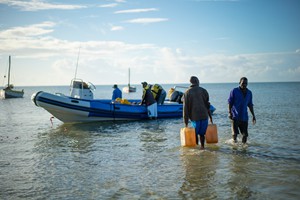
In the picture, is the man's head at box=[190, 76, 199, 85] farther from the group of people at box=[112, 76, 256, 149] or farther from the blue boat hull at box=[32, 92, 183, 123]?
the blue boat hull at box=[32, 92, 183, 123]

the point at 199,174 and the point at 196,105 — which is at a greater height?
the point at 196,105

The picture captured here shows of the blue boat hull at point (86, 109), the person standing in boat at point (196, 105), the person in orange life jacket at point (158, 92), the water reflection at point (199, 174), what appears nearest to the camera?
the water reflection at point (199, 174)

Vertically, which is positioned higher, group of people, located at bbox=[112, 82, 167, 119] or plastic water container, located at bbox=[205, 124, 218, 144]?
group of people, located at bbox=[112, 82, 167, 119]

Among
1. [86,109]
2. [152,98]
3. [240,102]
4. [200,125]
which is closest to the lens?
[200,125]

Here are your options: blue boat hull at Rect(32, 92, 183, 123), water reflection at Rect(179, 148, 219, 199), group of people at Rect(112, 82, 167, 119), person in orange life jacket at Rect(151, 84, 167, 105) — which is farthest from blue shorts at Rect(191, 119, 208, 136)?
person in orange life jacket at Rect(151, 84, 167, 105)

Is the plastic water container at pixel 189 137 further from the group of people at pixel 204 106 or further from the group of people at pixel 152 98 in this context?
the group of people at pixel 152 98

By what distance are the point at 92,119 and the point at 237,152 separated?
9.98 meters

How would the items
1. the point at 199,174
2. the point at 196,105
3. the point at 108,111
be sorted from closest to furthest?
the point at 199,174, the point at 196,105, the point at 108,111

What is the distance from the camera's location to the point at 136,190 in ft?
17.3

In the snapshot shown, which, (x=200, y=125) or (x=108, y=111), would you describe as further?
(x=108, y=111)

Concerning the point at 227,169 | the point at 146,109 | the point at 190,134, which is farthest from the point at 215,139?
the point at 146,109

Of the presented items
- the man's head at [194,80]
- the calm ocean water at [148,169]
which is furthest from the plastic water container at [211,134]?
the man's head at [194,80]

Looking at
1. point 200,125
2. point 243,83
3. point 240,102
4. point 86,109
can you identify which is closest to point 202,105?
point 200,125

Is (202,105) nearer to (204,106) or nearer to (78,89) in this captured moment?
(204,106)
